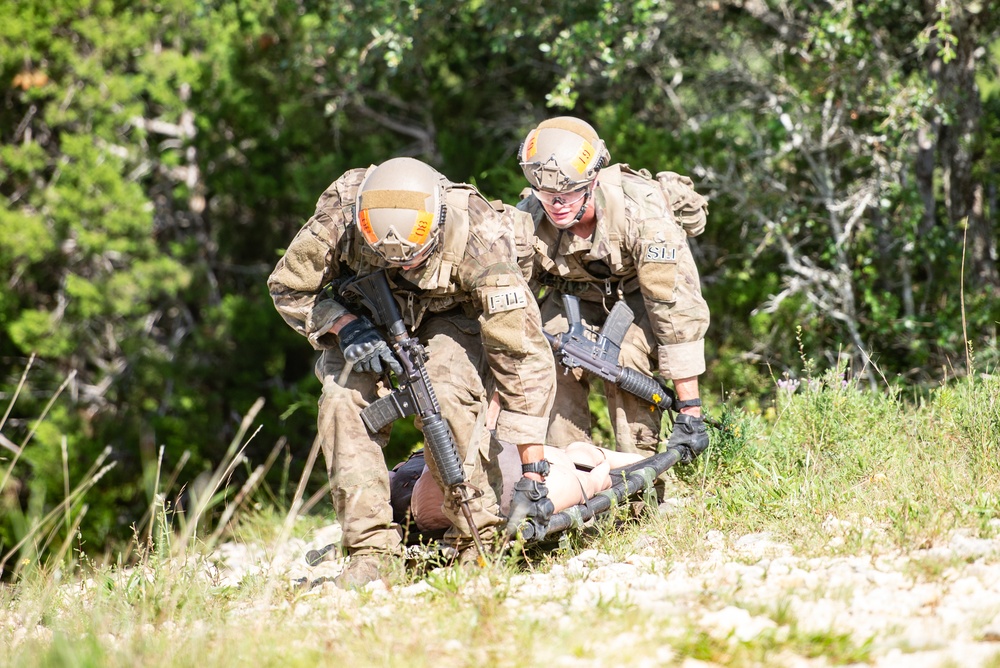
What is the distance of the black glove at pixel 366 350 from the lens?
3.94m

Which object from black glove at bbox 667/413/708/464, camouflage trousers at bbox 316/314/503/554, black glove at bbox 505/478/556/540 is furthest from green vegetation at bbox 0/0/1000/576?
black glove at bbox 505/478/556/540

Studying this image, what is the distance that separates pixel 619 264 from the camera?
4.73 metres

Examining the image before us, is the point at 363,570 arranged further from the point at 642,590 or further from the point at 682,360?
the point at 682,360

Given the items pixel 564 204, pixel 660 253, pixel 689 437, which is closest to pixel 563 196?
pixel 564 204

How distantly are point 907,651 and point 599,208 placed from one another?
2.57 meters

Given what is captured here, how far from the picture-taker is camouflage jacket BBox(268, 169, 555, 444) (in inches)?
155

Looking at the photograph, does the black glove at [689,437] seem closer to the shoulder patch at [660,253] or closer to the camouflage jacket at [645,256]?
the camouflage jacket at [645,256]

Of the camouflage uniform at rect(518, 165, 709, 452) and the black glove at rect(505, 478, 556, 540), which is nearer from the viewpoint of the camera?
the black glove at rect(505, 478, 556, 540)

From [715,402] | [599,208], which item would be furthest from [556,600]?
[715,402]

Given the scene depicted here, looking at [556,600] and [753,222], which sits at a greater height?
[753,222]

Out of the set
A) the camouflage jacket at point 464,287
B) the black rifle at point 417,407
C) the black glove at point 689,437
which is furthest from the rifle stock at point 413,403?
the black glove at point 689,437

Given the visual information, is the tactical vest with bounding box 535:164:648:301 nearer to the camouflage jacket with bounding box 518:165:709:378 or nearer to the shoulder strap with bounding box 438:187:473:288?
the camouflage jacket with bounding box 518:165:709:378

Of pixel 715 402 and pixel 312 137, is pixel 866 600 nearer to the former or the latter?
pixel 715 402

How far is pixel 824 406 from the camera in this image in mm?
4730
